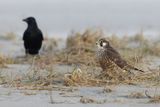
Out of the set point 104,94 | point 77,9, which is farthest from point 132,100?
point 77,9

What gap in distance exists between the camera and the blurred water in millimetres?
18672

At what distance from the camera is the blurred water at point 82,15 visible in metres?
18.7

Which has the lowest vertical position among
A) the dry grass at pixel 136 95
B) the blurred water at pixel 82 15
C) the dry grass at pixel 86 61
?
the dry grass at pixel 136 95

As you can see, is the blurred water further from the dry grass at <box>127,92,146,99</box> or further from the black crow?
the dry grass at <box>127,92,146,99</box>

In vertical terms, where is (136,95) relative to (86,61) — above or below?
below

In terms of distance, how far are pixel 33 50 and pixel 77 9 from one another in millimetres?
8490

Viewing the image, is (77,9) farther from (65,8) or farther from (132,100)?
(132,100)

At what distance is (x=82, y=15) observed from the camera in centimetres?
2133

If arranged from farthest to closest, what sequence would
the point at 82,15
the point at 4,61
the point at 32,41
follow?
the point at 82,15, the point at 32,41, the point at 4,61

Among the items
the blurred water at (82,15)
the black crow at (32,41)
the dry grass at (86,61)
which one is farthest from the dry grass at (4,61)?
the blurred water at (82,15)

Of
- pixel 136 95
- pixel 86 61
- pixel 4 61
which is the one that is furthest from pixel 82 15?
pixel 136 95

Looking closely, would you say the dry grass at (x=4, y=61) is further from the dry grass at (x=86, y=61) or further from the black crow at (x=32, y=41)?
the black crow at (x=32, y=41)

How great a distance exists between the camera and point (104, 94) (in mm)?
8961

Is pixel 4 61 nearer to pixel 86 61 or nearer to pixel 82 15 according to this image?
pixel 86 61
